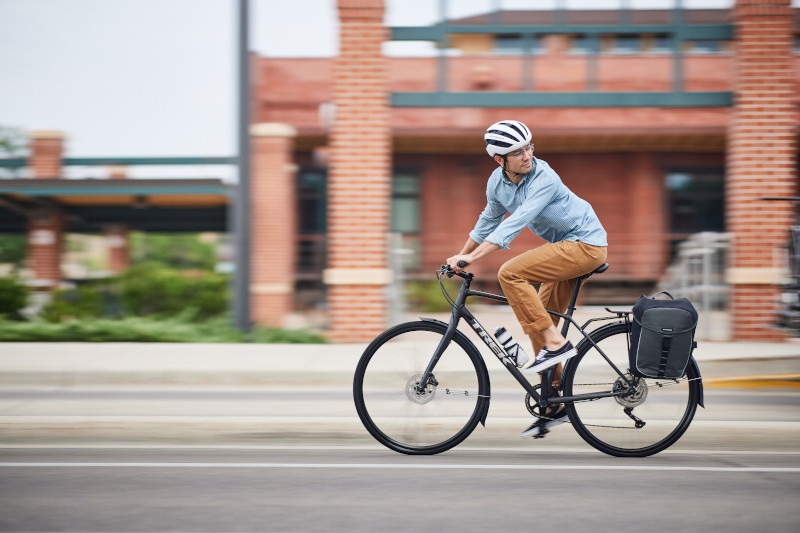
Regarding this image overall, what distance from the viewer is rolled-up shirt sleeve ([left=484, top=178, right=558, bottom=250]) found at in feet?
13.7

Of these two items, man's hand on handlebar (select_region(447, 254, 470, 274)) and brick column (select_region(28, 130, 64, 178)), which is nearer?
man's hand on handlebar (select_region(447, 254, 470, 274))

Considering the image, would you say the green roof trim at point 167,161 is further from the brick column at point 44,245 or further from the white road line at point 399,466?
the white road line at point 399,466

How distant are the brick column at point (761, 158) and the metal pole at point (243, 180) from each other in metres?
6.03

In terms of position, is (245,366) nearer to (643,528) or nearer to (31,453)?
(31,453)

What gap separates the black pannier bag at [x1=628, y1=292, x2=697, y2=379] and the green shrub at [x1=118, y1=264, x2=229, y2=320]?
1130 centimetres

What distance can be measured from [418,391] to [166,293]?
10981 mm

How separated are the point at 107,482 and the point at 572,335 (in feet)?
9.20

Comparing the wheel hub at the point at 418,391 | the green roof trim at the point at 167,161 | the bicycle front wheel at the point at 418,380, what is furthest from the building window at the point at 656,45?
the wheel hub at the point at 418,391

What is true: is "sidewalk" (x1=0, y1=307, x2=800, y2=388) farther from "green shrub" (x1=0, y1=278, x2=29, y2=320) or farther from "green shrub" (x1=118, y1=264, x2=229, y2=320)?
"green shrub" (x1=118, y1=264, x2=229, y2=320)

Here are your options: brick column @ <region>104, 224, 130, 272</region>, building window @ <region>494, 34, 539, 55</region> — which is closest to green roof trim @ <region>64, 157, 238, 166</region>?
brick column @ <region>104, 224, 130, 272</region>

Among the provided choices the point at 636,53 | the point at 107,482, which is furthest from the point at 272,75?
the point at 107,482

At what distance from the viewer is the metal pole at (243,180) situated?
9.29 metres

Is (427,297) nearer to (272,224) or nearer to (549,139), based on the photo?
(272,224)

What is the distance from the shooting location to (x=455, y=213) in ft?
57.4
